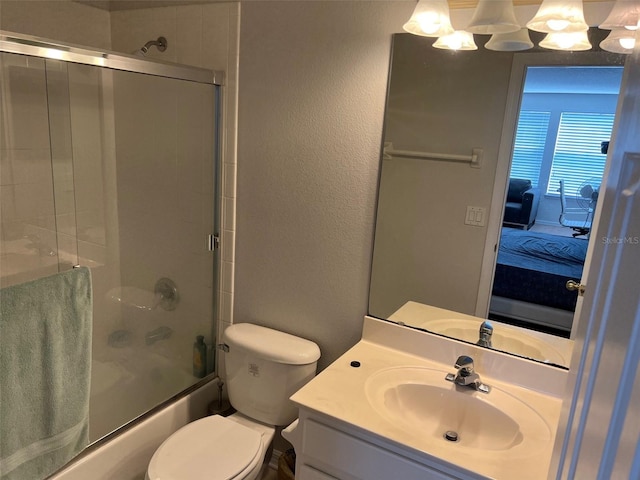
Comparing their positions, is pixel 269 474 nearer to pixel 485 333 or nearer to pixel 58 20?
pixel 485 333

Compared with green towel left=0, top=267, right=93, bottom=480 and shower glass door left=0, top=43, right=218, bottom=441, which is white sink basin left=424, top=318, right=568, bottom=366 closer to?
shower glass door left=0, top=43, right=218, bottom=441

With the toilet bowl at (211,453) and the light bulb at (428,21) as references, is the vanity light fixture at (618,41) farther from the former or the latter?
the toilet bowl at (211,453)

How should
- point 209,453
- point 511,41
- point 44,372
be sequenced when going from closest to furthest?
point 511,41, point 44,372, point 209,453

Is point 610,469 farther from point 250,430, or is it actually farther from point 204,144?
point 204,144

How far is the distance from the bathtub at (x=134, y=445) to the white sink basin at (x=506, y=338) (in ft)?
3.81

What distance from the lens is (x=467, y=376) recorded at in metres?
1.49

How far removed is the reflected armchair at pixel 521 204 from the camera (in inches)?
57.5

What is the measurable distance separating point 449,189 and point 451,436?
0.78 metres

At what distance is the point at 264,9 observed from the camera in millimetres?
1787

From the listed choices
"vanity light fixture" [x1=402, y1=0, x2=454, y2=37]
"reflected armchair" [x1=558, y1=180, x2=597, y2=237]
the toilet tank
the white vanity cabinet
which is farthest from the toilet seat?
"vanity light fixture" [x1=402, y1=0, x2=454, y2=37]

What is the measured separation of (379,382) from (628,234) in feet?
3.52

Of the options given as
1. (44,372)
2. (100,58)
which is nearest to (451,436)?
(44,372)

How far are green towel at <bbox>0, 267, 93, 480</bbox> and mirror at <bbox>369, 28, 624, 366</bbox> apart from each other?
1.05m

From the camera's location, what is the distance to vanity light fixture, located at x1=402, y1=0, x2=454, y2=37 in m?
1.42
